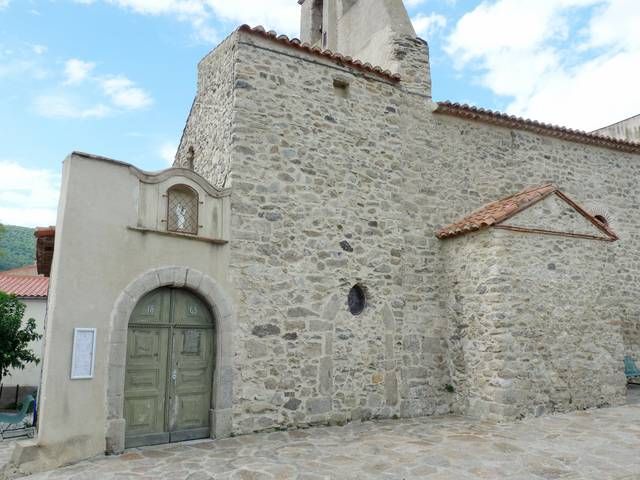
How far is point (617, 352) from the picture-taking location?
27.1 feet

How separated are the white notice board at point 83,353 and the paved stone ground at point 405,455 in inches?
39.0

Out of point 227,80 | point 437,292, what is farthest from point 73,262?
point 437,292

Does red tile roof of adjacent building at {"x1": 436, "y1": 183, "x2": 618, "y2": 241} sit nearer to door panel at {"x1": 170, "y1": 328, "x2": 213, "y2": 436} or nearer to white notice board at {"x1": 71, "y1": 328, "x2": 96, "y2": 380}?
door panel at {"x1": 170, "y1": 328, "x2": 213, "y2": 436}

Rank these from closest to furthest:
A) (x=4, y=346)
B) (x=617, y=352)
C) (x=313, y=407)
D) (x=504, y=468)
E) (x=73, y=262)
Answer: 1. (x=504, y=468)
2. (x=73, y=262)
3. (x=313, y=407)
4. (x=617, y=352)
5. (x=4, y=346)

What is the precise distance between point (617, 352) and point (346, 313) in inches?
191

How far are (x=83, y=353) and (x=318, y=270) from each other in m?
3.42

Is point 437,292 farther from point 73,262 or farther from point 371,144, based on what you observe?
point 73,262

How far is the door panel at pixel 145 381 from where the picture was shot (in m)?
6.00

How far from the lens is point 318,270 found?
7449mm

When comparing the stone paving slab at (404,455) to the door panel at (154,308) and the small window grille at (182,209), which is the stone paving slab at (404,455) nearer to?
the door panel at (154,308)

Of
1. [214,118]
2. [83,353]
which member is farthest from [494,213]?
[83,353]

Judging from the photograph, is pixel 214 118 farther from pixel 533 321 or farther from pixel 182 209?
pixel 533 321

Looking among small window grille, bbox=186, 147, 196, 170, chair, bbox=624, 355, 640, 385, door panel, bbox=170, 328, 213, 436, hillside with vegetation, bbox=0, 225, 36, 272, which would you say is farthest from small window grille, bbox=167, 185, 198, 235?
hillside with vegetation, bbox=0, 225, 36, 272

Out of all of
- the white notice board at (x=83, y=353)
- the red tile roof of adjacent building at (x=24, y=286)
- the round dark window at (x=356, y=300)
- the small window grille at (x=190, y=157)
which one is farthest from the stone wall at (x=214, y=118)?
the red tile roof of adjacent building at (x=24, y=286)
